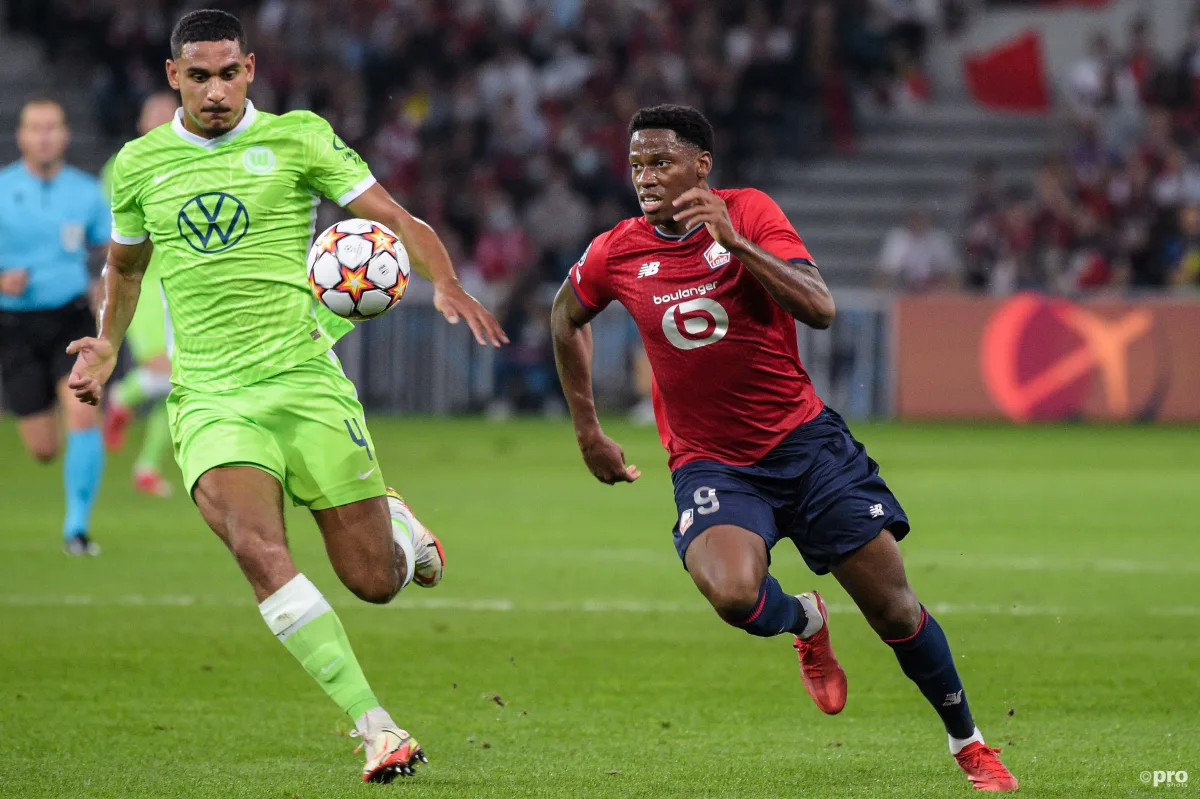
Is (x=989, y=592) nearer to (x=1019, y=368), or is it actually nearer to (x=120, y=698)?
(x=120, y=698)

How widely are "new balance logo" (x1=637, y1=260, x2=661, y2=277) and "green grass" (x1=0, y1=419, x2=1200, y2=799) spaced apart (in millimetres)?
1589

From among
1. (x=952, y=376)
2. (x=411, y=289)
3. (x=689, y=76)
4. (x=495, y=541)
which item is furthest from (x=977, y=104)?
(x=495, y=541)

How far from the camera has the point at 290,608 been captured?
567cm

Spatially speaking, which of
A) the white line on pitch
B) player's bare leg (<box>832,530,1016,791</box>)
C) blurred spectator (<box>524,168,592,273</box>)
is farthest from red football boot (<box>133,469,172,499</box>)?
blurred spectator (<box>524,168,592,273</box>)

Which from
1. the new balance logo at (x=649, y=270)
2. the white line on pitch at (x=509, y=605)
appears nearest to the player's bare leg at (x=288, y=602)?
the new balance logo at (x=649, y=270)

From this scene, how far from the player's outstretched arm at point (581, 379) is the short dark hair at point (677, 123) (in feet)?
2.24

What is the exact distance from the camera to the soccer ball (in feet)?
20.0

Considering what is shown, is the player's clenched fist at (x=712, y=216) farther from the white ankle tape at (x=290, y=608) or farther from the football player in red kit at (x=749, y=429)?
the white ankle tape at (x=290, y=608)

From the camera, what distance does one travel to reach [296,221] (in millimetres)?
6355

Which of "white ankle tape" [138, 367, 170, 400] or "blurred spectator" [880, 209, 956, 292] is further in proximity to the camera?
"blurred spectator" [880, 209, 956, 292]

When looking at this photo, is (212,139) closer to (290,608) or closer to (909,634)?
(290,608)

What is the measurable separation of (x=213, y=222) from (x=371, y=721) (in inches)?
71.5

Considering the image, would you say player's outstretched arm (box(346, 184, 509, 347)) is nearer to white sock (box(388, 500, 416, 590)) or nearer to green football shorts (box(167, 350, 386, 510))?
green football shorts (box(167, 350, 386, 510))

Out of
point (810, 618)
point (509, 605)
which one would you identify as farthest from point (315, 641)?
point (509, 605)
